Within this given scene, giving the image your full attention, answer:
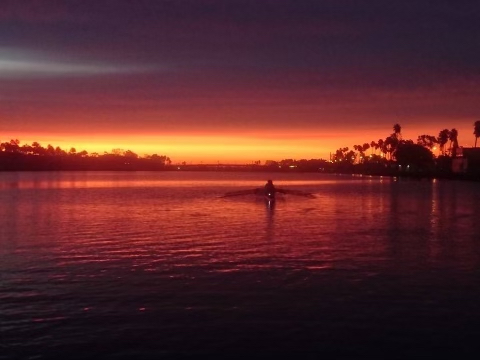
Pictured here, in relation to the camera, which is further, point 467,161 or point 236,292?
point 467,161

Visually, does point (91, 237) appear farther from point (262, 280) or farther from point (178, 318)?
point (178, 318)

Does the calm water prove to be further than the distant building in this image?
No

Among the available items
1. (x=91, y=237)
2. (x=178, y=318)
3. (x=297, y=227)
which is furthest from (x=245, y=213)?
(x=178, y=318)

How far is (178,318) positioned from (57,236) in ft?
68.9

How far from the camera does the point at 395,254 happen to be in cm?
2936

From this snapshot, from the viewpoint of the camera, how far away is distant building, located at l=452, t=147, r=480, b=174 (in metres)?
180

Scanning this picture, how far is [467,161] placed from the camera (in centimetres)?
18288

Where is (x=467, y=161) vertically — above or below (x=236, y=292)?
above

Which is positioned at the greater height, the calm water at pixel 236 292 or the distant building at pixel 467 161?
the distant building at pixel 467 161

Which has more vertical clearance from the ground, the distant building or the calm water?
the distant building

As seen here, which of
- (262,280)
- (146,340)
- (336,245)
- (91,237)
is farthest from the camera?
(91,237)

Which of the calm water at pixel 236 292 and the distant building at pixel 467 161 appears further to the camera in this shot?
the distant building at pixel 467 161

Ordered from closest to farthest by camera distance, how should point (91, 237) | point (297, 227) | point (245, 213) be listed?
point (91, 237)
point (297, 227)
point (245, 213)

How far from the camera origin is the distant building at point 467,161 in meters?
180
